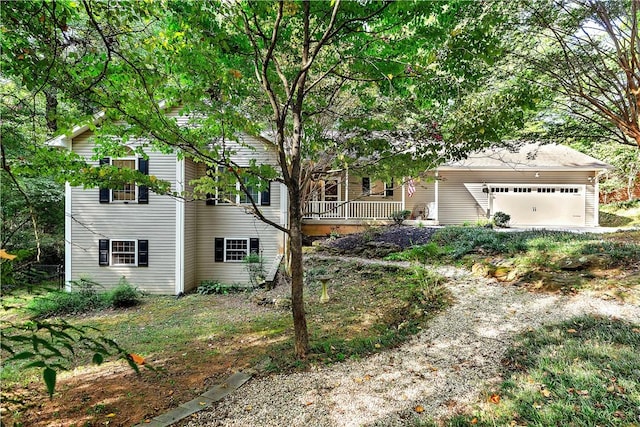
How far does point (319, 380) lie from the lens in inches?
152

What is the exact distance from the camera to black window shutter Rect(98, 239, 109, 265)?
1122 centimetres

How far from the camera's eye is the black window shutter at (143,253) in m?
11.3

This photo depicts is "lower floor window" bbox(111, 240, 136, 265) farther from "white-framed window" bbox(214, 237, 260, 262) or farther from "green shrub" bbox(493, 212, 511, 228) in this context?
"green shrub" bbox(493, 212, 511, 228)

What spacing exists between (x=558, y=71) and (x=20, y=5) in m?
9.57

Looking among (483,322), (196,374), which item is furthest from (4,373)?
(483,322)

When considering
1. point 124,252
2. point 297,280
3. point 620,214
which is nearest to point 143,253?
point 124,252

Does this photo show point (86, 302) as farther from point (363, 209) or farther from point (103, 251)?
point (363, 209)

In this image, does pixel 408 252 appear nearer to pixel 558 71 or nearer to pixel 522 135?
A: pixel 522 135

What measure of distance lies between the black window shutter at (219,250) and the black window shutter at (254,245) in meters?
1.07

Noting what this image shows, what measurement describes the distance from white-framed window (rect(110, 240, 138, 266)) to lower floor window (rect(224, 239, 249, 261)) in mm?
3021

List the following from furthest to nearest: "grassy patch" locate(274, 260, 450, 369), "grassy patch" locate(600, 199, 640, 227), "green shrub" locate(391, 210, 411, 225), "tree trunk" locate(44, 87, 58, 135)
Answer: "grassy patch" locate(600, 199, 640, 227) < "green shrub" locate(391, 210, 411, 225) < "grassy patch" locate(274, 260, 450, 369) < "tree trunk" locate(44, 87, 58, 135)

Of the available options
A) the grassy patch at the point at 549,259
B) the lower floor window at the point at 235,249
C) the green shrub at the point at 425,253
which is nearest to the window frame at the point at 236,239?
the lower floor window at the point at 235,249

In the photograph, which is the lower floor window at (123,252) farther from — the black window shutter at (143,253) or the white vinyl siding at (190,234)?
the white vinyl siding at (190,234)

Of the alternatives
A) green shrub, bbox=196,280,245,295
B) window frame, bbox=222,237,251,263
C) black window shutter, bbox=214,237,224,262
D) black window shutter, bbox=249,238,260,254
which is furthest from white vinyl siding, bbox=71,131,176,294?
black window shutter, bbox=249,238,260,254
